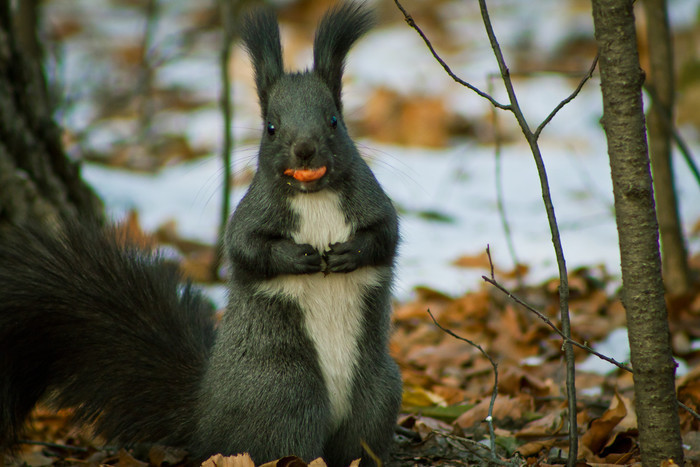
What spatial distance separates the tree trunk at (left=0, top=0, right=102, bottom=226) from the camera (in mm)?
2957

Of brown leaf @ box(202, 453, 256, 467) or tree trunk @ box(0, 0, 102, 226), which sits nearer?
brown leaf @ box(202, 453, 256, 467)

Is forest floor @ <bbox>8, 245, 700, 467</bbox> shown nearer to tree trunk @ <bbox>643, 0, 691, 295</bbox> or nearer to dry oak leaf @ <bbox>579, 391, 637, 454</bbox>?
dry oak leaf @ <bbox>579, 391, 637, 454</bbox>

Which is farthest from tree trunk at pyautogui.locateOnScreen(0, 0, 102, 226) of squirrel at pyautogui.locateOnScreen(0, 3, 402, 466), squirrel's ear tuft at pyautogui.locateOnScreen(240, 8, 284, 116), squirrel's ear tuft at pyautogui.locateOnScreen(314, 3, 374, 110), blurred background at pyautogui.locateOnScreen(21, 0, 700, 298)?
squirrel's ear tuft at pyautogui.locateOnScreen(314, 3, 374, 110)

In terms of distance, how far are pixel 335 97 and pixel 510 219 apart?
120 inches

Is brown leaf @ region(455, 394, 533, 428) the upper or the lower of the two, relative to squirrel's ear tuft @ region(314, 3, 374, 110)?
lower

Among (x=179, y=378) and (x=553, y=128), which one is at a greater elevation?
(x=553, y=128)

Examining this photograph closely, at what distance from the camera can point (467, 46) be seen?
28.6 feet

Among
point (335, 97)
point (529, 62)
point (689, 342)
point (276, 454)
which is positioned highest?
point (529, 62)

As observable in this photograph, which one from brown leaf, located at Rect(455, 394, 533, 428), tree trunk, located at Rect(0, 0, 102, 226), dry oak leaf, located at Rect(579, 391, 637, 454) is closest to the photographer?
dry oak leaf, located at Rect(579, 391, 637, 454)

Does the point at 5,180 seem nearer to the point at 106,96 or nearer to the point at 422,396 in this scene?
the point at 422,396

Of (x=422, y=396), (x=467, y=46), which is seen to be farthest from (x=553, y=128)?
(x=422, y=396)

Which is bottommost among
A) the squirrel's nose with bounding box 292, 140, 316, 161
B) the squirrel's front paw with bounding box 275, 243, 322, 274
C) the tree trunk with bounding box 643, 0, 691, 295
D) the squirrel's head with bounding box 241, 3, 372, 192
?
the squirrel's front paw with bounding box 275, 243, 322, 274

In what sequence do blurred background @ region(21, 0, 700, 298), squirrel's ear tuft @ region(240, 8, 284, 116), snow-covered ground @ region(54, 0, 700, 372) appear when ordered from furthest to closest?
blurred background @ region(21, 0, 700, 298), snow-covered ground @ region(54, 0, 700, 372), squirrel's ear tuft @ region(240, 8, 284, 116)

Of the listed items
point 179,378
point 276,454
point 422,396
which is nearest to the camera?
point 276,454
